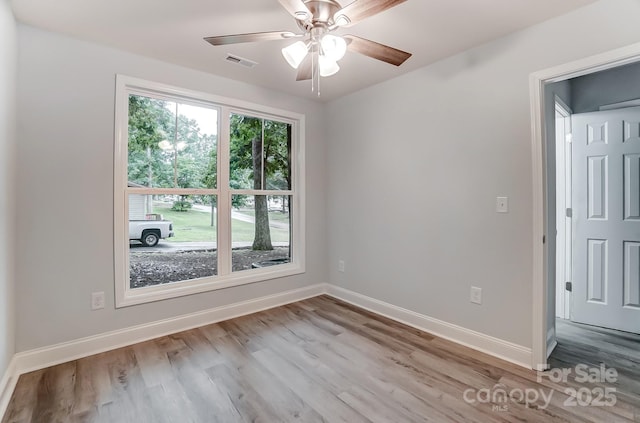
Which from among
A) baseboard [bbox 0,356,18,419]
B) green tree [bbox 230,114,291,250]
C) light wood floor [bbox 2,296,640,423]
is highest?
green tree [bbox 230,114,291,250]

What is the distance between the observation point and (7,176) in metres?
1.87

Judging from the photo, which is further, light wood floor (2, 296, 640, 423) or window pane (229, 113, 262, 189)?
window pane (229, 113, 262, 189)

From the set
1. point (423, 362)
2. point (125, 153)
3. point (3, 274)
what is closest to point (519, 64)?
point (423, 362)

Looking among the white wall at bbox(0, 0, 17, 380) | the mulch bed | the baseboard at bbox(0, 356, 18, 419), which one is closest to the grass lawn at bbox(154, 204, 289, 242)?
the mulch bed

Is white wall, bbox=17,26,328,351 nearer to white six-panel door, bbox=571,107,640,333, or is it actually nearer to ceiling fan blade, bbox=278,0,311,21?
ceiling fan blade, bbox=278,0,311,21

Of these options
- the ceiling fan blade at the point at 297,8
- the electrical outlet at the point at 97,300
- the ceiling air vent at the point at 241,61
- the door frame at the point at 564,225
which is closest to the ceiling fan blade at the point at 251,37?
the ceiling fan blade at the point at 297,8

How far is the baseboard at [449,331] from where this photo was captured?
86.2 inches

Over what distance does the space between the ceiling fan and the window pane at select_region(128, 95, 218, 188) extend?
1.32 meters

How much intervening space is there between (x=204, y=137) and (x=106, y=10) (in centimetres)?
121

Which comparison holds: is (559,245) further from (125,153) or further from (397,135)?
(125,153)

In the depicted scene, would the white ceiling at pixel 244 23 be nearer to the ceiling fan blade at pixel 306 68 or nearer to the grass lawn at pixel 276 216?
the ceiling fan blade at pixel 306 68

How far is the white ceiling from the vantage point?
1.87 metres

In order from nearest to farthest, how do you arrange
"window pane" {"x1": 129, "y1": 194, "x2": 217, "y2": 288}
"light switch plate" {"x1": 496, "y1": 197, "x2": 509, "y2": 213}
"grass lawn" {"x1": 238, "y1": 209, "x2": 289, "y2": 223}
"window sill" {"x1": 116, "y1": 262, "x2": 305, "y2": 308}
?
"light switch plate" {"x1": 496, "y1": 197, "x2": 509, "y2": 213}
"window sill" {"x1": 116, "y1": 262, "x2": 305, "y2": 308}
"window pane" {"x1": 129, "y1": 194, "x2": 217, "y2": 288}
"grass lawn" {"x1": 238, "y1": 209, "x2": 289, "y2": 223}

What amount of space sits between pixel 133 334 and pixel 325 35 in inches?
107
